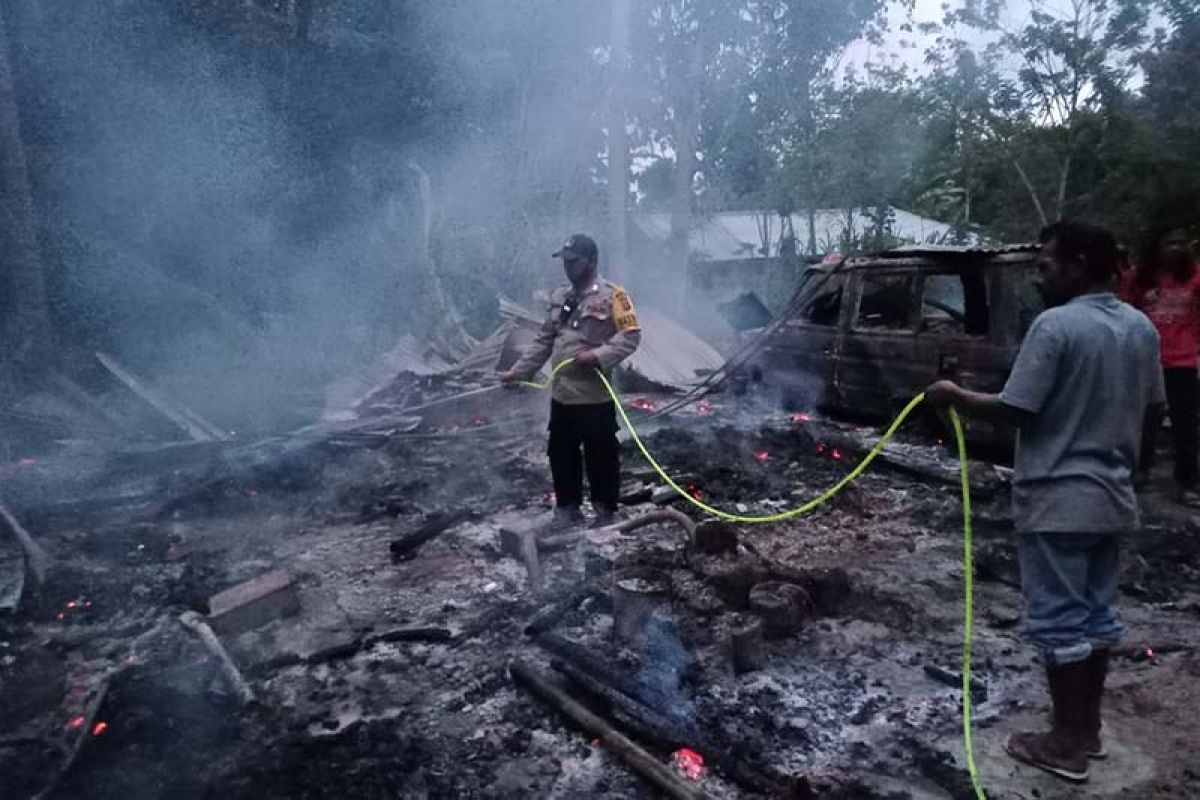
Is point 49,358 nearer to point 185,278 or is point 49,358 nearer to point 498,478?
point 185,278

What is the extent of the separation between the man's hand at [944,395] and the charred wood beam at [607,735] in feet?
5.28

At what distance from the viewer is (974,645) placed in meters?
3.79

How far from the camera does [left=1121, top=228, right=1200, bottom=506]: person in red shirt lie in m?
5.59

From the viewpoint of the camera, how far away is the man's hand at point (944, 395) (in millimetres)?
2760

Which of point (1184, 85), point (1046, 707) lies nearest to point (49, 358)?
point (1046, 707)

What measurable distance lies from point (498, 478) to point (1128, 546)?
469cm

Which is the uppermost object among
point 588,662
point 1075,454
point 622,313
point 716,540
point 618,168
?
point 618,168

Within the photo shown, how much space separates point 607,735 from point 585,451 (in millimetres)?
2393

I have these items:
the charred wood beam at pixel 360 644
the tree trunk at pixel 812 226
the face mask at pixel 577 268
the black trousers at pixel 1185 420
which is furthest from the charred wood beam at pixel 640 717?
the tree trunk at pixel 812 226

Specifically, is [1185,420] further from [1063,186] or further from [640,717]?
[1063,186]

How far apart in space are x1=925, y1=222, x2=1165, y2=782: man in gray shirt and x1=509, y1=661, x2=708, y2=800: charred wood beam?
1328 millimetres

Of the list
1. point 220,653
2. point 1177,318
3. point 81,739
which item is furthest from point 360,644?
point 1177,318

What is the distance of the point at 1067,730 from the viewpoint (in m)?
2.79

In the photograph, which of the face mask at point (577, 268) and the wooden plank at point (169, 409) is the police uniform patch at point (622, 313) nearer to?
the face mask at point (577, 268)
